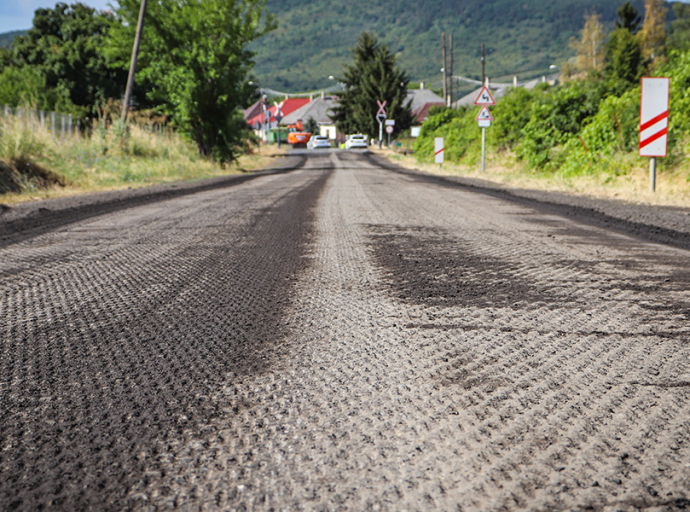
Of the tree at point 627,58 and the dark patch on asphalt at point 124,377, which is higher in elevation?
the tree at point 627,58

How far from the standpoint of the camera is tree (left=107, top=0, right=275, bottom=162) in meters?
21.7

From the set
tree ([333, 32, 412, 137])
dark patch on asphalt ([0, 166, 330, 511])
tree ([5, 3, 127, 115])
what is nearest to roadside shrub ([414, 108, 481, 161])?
tree ([5, 3, 127, 115])

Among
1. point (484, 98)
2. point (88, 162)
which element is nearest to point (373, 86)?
point (484, 98)

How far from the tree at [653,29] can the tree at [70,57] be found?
1894 inches

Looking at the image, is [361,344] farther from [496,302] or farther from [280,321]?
[496,302]

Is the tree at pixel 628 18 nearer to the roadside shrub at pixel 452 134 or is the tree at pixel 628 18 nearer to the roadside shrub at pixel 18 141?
Answer: the roadside shrub at pixel 452 134

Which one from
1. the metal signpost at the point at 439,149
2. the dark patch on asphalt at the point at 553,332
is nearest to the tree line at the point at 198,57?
the metal signpost at the point at 439,149

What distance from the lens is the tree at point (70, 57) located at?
31.6 metres

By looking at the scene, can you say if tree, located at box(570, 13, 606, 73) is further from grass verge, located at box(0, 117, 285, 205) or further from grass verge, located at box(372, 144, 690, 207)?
grass verge, located at box(372, 144, 690, 207)

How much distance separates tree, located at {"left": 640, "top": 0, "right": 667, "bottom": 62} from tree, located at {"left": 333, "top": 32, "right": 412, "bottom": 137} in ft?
75.6

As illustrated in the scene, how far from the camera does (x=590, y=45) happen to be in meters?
68.4

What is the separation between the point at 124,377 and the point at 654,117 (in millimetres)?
10101

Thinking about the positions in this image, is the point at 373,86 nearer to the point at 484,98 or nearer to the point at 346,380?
the point at 484,98

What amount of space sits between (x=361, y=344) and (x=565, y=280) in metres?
1.82
